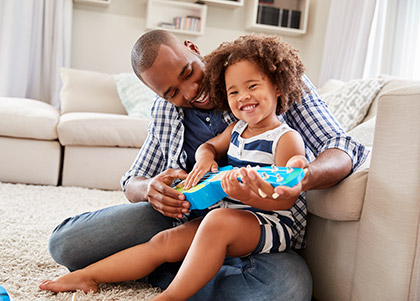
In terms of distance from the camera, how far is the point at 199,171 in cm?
122

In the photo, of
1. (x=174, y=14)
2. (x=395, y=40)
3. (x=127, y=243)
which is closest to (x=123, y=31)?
(x=174, y=14)

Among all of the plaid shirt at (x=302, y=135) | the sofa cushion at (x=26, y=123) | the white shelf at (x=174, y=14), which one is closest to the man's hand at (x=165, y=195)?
the plaid shirt at (x=302, y=135)

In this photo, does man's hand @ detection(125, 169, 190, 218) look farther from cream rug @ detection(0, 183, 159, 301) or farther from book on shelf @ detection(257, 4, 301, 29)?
book on shelf @ detection(257, 4, 301, 29)

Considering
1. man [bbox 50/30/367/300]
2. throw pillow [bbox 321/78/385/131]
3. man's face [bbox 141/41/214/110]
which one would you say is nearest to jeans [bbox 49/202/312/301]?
man [bbox 50/30/367/300]

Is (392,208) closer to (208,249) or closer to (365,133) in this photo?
(208,249)

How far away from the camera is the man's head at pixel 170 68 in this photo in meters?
1.33

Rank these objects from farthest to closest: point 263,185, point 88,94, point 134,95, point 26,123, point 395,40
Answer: point 88,94, point 134,95, point 395,40, point 26,123, point 263,185

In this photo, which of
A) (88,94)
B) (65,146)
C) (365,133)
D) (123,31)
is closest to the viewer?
(365,133)

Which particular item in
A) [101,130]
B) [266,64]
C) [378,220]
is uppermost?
[266,64]

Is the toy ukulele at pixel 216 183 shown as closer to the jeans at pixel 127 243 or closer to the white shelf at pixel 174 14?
the jeans at pixel 127 243

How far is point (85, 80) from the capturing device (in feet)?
11.7

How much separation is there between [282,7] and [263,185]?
381 cm

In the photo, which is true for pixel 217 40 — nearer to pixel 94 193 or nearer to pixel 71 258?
pixel 94 193

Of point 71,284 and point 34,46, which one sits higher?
point 34,46
